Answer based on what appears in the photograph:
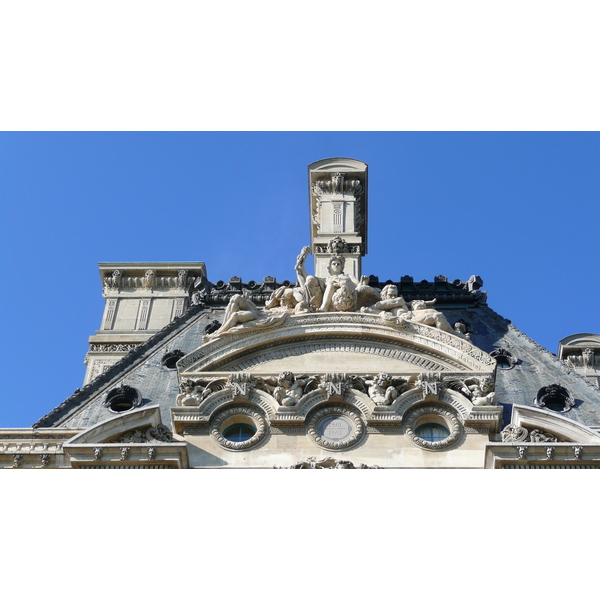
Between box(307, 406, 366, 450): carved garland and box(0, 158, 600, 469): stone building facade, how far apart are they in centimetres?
2

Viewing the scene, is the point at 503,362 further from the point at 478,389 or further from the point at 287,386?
the point at 287,386

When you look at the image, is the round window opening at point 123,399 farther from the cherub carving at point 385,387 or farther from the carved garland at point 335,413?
the cherub carving at point 385,387

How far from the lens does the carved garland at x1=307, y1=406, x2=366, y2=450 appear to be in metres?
25.6

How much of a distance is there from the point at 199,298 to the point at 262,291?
4.66ft

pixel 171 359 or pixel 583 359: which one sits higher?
pixel 583 359

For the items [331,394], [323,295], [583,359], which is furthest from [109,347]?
[331,394]

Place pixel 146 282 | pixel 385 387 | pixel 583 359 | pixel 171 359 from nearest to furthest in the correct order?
pixel 385 387 → pixel 171 359 → pixel 583 359 → pixel 146 282

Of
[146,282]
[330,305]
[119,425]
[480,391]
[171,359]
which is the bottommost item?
[119,425]

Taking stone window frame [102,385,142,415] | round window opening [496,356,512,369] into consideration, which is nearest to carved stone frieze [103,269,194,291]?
stone window frame [102,385,142,415]

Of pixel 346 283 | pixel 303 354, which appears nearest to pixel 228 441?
pixel 303 354

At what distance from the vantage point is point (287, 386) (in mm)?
26531

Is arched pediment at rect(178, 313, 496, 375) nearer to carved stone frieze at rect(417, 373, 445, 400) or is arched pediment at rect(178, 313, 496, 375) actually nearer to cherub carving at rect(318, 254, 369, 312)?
cherub carving at rect(318, 254, 369, 312)

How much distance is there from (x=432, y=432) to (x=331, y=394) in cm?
183

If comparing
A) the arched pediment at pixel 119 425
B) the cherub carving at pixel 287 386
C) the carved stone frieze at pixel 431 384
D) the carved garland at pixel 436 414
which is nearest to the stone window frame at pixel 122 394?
the arched pediment at pixel 119 425
